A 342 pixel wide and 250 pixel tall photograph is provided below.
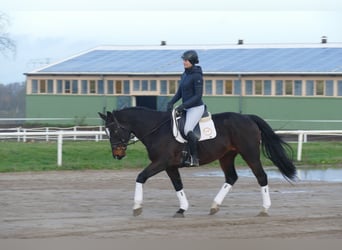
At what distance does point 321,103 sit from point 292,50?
7.14m

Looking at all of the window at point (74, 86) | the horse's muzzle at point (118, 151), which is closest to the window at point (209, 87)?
the window at point (74, 86)

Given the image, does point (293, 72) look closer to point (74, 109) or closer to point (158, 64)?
point (158, 64)

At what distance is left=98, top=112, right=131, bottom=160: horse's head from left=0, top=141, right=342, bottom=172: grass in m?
8.34

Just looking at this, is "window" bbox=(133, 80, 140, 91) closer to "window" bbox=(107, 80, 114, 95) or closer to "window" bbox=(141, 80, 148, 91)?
"window" bbox=(141, 80, 148, 91)

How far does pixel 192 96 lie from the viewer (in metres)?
13.2

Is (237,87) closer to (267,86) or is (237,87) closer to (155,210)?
A: (267,86)

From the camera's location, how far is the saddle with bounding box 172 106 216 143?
13219mm

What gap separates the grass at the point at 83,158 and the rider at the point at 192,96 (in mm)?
8966

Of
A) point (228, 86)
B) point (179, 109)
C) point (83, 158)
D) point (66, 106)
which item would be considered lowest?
point (66, 106)

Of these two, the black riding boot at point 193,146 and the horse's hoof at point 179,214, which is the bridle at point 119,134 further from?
the horse's hoof at point 179,214

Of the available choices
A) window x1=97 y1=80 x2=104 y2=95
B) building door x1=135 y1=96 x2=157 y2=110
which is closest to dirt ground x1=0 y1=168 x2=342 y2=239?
building door x1=135 y1=96 x2=157 y2=110

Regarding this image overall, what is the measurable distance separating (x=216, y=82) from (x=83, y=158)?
87.7 feet

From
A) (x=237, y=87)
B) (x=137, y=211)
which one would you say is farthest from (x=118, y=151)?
(x=237, y=87)

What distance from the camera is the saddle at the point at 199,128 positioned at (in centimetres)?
1322
